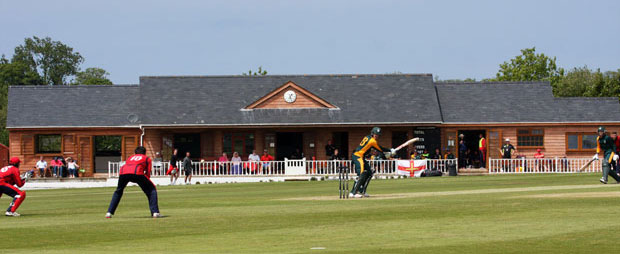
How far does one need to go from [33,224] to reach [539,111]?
3533cm

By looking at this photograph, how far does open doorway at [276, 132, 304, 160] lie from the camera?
4878 centimetres

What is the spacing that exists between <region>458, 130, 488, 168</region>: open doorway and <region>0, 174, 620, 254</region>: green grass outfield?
2492 centimetres

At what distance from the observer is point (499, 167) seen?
4525 cm

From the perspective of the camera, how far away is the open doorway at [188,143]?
48656 millimetres

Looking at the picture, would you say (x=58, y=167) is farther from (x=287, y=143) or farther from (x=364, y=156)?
(x=364, y=156)

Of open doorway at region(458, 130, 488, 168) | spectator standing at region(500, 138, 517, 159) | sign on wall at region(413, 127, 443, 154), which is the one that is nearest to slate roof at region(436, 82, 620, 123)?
sign on wall at region(413, 127, 443, 154)

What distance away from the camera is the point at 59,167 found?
4688 cm

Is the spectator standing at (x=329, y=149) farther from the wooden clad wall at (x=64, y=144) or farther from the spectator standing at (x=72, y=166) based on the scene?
the spectator standing at (x=72, y=166)

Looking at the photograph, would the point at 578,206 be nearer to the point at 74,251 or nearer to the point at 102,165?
the point at 74,251

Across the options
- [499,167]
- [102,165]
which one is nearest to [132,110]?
[102,165]

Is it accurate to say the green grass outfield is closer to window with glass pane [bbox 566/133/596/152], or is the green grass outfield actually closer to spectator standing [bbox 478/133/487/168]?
spectator standing [bbox 478/133/487/168]

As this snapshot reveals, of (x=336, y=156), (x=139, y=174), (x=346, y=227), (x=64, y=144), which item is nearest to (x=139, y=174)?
(x=139, y=174)

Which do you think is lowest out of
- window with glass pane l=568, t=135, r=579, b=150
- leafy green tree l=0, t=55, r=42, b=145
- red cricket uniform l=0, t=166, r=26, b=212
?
red cricket uniform l=0, t=166, r=26, b=212

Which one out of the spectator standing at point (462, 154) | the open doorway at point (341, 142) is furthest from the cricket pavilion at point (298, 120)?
the spectator standing at point (462, 154)
